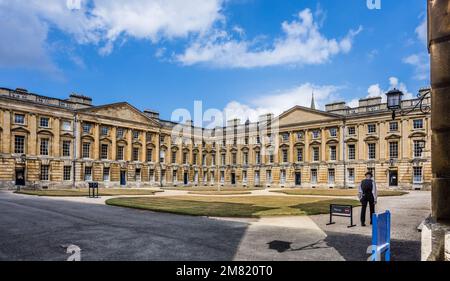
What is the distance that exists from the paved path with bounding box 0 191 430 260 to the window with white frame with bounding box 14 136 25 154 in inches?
1202

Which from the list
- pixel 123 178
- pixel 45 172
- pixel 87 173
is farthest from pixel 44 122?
pixel 123 178

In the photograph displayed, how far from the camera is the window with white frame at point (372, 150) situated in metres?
46.2

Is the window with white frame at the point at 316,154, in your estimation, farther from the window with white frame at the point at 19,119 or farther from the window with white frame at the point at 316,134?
the window with white frame at the point at 19,119

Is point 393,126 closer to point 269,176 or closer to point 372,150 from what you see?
point 372,150

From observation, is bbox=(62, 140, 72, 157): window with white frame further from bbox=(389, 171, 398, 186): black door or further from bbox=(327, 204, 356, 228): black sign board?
bbox=(389, 171, 398, 186): black door

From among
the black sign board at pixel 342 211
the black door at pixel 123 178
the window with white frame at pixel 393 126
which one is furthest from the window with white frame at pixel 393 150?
the black door at pixel 123 178

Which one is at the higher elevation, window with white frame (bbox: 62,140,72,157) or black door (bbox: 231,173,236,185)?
window with white frame (bbox: 62,140,72,157)

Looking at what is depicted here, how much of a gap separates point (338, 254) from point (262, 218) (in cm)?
601

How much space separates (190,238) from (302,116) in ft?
157

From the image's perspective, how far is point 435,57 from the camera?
5.05 meters

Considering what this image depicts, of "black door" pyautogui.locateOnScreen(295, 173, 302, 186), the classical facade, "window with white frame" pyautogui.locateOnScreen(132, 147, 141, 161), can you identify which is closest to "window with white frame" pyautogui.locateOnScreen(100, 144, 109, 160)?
the classical facade

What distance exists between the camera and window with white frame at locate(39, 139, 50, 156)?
1603 inches

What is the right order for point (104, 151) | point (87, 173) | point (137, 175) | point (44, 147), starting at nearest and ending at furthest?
Result: point (44, 147), point (87, 173), point (104, 151), point (137, 175)

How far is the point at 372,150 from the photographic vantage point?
153 ft
